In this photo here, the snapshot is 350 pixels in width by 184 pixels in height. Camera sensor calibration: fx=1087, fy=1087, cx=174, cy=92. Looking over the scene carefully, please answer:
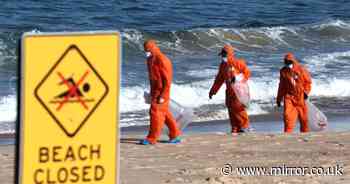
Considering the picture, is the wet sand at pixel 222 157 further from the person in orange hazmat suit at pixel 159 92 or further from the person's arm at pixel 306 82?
the person's arm at pixel 306 82

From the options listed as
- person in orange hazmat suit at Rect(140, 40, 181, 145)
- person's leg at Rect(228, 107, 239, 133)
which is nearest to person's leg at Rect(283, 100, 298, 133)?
person's leg at Rect(228, 107, 239, 133)

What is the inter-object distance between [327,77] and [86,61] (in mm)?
18283

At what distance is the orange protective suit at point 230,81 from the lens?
46.2ft

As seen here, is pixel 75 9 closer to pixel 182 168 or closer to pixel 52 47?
pixel 182 168

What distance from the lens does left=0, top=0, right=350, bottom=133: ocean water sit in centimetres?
1970

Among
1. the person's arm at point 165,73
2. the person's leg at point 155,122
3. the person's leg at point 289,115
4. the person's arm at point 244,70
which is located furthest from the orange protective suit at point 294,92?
the person's arm at point 165,73

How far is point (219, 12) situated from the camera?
115 ft

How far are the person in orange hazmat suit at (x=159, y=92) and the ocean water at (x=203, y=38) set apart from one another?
3.97 metres

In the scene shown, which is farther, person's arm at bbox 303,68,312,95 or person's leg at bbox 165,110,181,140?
person's arm at bbox 303,68,312,95

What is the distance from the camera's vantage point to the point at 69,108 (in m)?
4.17

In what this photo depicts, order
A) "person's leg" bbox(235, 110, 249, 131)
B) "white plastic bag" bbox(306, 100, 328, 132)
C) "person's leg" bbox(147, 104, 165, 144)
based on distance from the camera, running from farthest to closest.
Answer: "white plastic bag" bbox(306, 100, 328, 132) < "person's leg" bbox(235, 110, 249, 131) < "person's leg" bbox(147, 104, 165, 144)

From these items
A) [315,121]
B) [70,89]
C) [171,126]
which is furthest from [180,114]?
[70,89]

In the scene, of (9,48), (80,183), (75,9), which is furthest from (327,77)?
(80,183)

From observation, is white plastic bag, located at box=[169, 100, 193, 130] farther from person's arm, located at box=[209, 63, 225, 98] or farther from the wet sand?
person's arm, located at box=[209, 63, 225, 98]
